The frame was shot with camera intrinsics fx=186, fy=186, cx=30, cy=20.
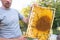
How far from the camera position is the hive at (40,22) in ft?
5.64

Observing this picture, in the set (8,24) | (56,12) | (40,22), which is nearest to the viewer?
(8,24)

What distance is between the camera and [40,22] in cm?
174

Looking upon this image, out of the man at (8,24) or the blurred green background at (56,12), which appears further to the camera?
the blurred green background at (56,12)

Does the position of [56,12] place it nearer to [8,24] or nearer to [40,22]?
[40,22]

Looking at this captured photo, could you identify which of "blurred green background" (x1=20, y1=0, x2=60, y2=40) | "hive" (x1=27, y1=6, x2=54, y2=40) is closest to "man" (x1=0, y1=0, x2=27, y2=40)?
"hive" (x1=27, y1=6, x2=54, y2=40)

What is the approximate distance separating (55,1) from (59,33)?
0.46 metres

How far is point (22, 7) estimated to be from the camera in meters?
2.64

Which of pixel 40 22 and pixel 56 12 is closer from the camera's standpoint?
pixel 40 22

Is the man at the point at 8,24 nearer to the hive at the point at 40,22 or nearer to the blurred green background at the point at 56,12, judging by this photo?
the hive at the point at 40,22

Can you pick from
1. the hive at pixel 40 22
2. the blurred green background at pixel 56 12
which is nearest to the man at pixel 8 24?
the hive at pixel 40 22

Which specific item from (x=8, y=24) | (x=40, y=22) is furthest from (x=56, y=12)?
(x=8, y=24)

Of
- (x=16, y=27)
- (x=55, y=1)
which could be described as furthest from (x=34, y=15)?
(x=55, y=1)

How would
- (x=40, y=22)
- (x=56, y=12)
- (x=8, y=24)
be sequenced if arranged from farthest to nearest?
(x=56, y=12)
(x=40, y=22)
(x=8, y=24)

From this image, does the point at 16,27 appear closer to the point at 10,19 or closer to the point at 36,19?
the point at 10,19
